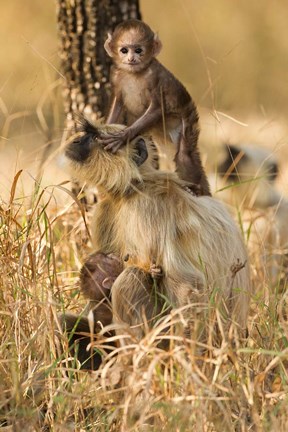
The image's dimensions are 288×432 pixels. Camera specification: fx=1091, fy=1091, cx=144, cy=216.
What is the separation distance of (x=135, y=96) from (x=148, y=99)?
77 mm

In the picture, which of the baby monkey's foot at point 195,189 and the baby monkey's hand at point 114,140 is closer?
the baby monkey's hand at point 114,140

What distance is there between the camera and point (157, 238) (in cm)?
498

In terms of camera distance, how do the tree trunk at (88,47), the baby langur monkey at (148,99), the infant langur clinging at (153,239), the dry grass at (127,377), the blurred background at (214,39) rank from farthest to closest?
the blurred background at (214,39) < the tree trunk at (88,47) < the baby langur monkey at (148,99) < the infant langur clinging at (153,239) < the dry grass at (127,377)

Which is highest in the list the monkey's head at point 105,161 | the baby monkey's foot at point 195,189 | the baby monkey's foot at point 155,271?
the monkey's head at point 105,161

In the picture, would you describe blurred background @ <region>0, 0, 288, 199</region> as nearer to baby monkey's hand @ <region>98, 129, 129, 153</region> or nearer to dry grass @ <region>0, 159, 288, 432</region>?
baby monkey's hand @ <region>98, 129, 129, 153</region>

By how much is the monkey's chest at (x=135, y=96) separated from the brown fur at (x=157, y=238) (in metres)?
0.20

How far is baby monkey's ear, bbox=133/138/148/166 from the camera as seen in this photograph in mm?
5203

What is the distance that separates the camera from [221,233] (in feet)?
16.9

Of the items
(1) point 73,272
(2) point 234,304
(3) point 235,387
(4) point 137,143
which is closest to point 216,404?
(3) point 235,387

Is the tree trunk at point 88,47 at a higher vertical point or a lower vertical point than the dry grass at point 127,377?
higher

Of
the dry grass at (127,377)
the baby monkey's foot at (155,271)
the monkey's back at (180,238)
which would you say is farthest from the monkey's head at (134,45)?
the baby monkey's foot at (155,271)

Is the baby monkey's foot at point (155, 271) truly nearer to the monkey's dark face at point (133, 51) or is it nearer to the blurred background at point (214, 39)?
the monkey's dark face at point (133, 51)

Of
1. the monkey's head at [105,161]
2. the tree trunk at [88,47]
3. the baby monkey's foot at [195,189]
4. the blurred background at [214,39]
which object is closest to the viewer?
the monkey's head at [105,161]

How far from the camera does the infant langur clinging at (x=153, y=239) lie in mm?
4945
